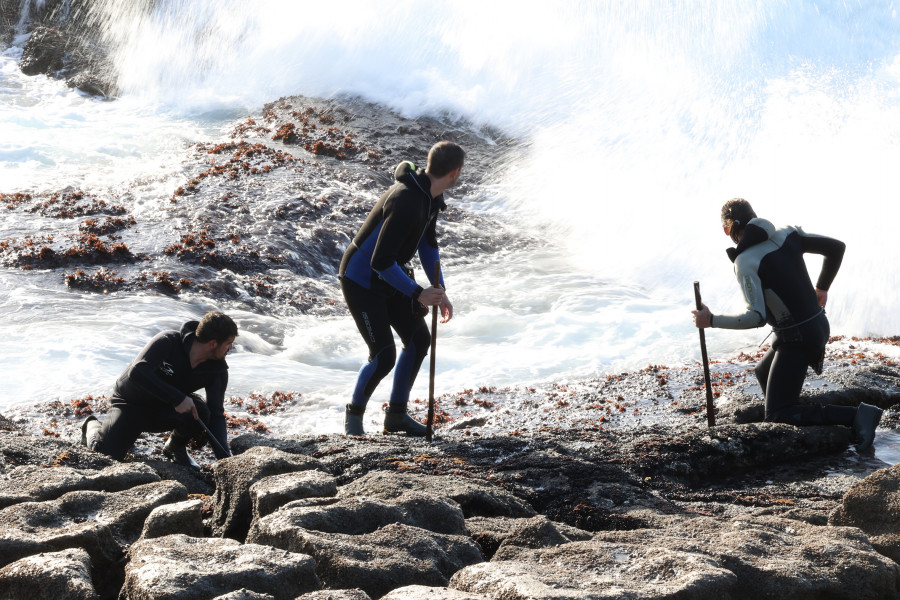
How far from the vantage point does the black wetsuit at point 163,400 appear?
20.2 ft

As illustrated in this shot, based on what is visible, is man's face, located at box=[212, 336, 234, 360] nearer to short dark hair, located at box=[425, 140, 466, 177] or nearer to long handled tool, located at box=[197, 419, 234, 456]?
long handled tool, located at box=[197, 419, 234, 456]

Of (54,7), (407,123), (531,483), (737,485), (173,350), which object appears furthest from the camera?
(54,7)

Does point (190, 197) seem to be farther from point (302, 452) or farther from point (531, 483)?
point (531, 483)

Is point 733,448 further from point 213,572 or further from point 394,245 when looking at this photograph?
point 213,572

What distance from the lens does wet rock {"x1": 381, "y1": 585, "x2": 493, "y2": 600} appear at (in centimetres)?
293

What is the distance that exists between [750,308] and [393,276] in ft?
8.90

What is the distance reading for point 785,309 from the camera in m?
6.04

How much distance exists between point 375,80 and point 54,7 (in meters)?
20.4

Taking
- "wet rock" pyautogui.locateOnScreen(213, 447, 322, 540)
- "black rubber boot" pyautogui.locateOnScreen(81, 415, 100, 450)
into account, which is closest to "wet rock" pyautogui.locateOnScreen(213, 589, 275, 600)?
"wet rock" pyautogui.locateOnScreen(213, 447, 322, 540)

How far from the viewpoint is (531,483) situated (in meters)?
5.22

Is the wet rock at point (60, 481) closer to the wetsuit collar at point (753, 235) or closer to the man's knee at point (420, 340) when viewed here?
the man's knee at point (420, 340)

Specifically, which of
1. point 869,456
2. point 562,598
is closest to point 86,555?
point 562,598

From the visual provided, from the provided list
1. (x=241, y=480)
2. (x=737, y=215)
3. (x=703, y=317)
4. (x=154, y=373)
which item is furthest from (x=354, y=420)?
(x=737, y=215)

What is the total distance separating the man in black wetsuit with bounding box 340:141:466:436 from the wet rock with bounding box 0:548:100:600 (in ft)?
10.9
